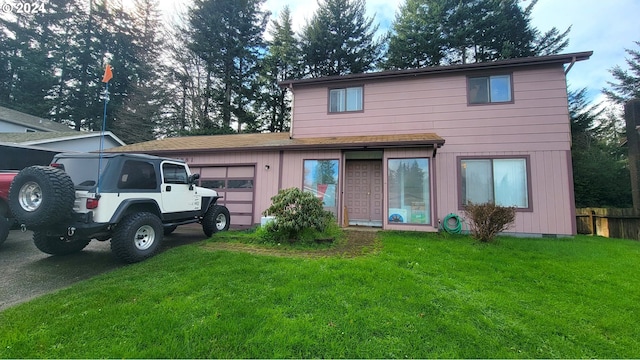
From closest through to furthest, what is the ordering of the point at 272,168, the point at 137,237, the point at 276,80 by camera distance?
the point at 137,237
the point at 272,168
the point at 276,80

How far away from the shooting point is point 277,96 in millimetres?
20734

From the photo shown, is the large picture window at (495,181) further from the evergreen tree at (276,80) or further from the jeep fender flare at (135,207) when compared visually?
the evergreen tree at (276,80)

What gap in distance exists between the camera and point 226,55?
2089cm

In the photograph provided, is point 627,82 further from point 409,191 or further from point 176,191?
point 176,191

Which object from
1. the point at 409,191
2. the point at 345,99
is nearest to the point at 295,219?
the point at 409,191

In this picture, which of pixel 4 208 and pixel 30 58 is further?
pixel 30 58

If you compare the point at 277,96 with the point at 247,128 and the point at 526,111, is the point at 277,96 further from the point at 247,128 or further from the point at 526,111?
the point at 526,111

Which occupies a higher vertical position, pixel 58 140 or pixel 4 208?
pixel 58 140

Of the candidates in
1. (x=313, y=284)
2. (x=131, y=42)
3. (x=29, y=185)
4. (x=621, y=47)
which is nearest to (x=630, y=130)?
(x=313, y=284)

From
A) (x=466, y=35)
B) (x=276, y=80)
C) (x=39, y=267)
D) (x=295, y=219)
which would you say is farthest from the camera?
(x=276, y=80)

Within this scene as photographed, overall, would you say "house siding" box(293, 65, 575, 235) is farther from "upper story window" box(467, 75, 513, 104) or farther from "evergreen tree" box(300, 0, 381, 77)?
"evergreen tree" box(300, 0, 381, 77)

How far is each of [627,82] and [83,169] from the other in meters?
28.9

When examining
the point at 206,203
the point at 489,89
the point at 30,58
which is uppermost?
the point at 30,58

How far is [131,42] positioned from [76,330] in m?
31.2
